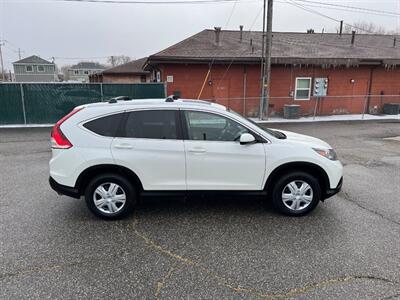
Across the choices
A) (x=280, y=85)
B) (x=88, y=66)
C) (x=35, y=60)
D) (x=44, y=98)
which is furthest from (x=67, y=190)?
(x=88, y=66)

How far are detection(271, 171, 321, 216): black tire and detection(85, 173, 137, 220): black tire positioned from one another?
6.57 ft

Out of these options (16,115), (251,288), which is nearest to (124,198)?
(251,288)

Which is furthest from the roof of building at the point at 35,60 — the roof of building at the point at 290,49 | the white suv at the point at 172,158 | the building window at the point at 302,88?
the white suv at the point at 172,158

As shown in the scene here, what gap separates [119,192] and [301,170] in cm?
258

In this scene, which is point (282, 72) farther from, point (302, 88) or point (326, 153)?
point (326, 153)

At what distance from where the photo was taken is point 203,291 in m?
2.63

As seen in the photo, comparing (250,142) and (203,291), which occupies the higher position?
(250,142)

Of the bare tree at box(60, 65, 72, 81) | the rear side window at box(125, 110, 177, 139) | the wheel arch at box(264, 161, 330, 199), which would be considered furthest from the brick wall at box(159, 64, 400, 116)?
the bare tree at box(60, 65, 72, 81)

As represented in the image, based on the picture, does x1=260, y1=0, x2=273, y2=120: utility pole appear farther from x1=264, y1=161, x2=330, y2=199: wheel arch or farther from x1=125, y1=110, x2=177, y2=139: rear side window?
x1=125, y1=110, x2=177, y2=139: rear side window

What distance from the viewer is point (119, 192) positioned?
3965 mm

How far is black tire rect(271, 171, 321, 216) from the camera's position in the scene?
4.03 metres

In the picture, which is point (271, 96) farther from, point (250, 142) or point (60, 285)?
point (60, 285)

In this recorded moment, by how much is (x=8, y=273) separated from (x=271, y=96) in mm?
14936

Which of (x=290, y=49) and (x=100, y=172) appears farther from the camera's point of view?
(x=290, y=49)
